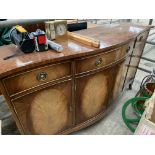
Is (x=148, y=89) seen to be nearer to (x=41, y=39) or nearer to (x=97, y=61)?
(x=97, y=61)

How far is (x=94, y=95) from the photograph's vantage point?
3.69 ft

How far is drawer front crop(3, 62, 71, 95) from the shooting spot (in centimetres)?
69

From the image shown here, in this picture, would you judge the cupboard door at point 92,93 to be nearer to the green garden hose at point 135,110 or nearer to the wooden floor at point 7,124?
the green garden hose at point 135,110

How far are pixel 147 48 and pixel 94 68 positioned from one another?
2.66 m

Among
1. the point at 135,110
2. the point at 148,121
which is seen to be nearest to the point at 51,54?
the point at 148,121

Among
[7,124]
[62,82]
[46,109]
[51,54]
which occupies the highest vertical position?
[51,54]

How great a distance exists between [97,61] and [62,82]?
0.27m

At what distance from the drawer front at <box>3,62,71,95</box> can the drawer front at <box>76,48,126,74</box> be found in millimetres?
80

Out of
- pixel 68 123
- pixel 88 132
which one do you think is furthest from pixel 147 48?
pixel 68 123

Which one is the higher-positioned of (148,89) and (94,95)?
(94,95)

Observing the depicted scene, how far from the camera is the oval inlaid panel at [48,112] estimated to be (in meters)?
0.86

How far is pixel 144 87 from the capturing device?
63.2 inches

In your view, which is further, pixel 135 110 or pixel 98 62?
pixel 135 110

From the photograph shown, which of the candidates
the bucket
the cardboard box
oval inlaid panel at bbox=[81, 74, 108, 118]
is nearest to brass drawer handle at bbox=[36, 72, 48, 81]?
oval inlaid panel at bbox=[81, 74, 108, 118]
